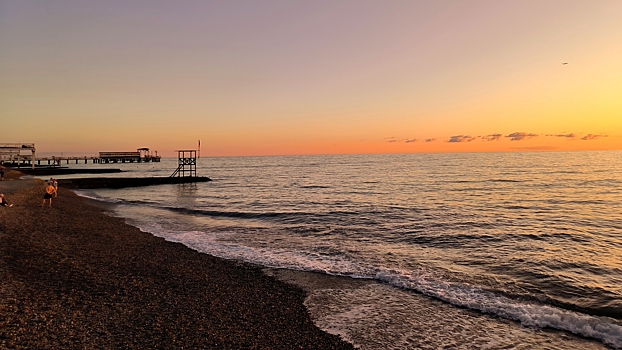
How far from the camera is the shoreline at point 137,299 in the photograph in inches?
278

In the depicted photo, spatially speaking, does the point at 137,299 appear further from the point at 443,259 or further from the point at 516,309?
the point at 443,259

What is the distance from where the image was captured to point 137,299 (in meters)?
9.20

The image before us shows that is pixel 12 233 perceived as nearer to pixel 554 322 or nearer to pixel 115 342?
pixel 115 342

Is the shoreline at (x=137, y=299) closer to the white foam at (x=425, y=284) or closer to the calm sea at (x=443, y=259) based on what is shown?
the calm sea at (x=443, y=259)

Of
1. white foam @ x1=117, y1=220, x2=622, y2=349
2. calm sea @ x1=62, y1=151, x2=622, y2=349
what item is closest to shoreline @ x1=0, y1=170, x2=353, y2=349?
calm sea @ x1=62, y1=151, x2=622, y2=349

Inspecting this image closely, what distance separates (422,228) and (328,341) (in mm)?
14742

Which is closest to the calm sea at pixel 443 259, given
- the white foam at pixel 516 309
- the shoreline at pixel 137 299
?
the white foam at pixel 516 309

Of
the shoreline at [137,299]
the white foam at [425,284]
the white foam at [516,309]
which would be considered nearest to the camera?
the shoreline at [137,299]

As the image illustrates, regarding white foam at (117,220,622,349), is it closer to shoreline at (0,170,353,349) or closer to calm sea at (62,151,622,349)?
calm sea at (62,151,622,349)

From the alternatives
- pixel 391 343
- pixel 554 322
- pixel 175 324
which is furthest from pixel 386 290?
pixel 175 324

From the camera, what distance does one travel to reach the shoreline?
7.05m

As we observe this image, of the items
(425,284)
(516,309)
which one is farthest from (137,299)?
(516,309)

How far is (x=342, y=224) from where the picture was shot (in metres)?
23.0

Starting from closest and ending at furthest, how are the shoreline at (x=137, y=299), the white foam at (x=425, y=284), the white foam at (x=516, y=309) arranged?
1. the shoreline at (x=137, y=299)
2. the white foam at (x=516, y=309)
3. the white foam at (x=425, y=284)
